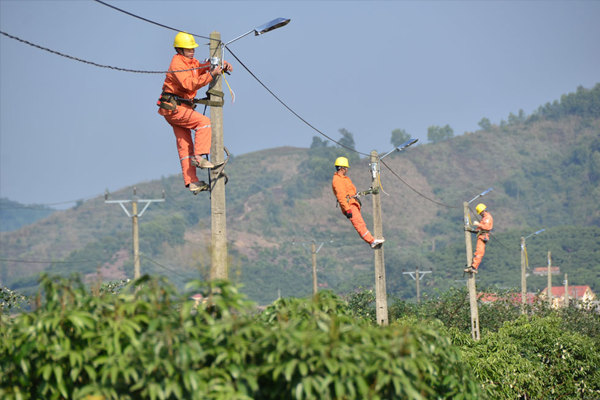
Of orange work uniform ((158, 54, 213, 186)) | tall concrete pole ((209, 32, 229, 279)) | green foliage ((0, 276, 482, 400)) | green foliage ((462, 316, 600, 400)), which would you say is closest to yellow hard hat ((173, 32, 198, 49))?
orange work uniform ((158, 54, 213, 186))

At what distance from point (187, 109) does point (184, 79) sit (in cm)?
45

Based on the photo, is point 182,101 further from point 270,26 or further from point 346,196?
point 346,196

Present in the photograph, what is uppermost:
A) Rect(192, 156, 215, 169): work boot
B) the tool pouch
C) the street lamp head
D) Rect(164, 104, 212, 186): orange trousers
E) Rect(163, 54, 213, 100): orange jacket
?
the street lamp head

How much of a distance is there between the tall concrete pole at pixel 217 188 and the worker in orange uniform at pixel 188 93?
102 mm

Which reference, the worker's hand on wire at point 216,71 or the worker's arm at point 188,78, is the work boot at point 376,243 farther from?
the worker's arm at point 188,78

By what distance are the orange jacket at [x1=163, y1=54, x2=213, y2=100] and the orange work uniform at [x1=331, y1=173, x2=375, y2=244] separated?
597cm

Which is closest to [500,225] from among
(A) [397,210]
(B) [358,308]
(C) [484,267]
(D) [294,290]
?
(A) [397,210]

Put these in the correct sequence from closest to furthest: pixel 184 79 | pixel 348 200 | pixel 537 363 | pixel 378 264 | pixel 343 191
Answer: pixel 184 79
pixel 343 191
pixel 348 200
pixel 537 363
pixel 378 264

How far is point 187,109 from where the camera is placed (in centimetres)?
1135

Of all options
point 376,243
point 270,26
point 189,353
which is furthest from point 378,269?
point 189,353

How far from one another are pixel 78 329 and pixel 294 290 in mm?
139396

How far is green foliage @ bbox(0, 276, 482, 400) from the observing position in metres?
5.64

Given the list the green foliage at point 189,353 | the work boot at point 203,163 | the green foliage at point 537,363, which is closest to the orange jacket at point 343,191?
the green foliage at point 537,363

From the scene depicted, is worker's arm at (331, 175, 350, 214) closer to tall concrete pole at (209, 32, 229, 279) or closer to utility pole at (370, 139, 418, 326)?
utility pole at (370, 139, 418, 326)
